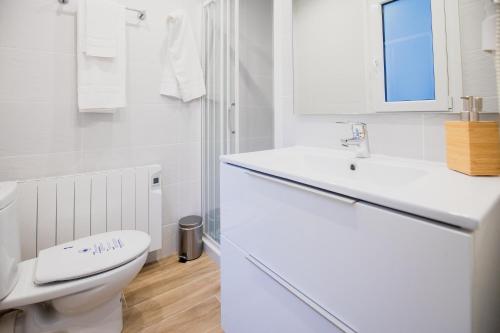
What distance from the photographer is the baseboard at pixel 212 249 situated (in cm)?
182

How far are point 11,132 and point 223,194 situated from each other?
1.21m

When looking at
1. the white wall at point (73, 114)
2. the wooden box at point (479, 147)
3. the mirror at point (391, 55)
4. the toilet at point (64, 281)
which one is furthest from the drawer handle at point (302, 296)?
the white wall at point (73, 114)

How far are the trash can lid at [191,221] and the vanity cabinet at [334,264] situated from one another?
0.85 metres

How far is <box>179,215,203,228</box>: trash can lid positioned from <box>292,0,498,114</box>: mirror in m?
1.13

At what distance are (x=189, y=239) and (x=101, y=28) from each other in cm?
144

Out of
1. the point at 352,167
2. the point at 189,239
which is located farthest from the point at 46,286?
the point at 352,167

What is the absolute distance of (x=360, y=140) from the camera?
1.01 meters

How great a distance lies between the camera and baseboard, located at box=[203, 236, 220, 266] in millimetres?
1822

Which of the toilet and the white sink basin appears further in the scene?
the toilet

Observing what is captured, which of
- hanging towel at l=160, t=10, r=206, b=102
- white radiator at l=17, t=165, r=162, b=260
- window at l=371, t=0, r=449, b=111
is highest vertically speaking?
hanging towel at l=160, t=10, r=206, b=102

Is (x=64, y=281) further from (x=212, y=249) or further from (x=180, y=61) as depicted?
(x=180, y=61)

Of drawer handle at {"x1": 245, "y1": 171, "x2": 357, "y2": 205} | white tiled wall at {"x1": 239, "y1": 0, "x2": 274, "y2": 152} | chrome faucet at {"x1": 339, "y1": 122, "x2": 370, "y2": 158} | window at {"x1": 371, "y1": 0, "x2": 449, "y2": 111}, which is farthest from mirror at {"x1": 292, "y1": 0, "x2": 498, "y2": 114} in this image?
drawer handle at {"x1": 245, "y1": 171, "x2": 357, "y2": 205}

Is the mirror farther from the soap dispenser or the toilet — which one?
the toilet

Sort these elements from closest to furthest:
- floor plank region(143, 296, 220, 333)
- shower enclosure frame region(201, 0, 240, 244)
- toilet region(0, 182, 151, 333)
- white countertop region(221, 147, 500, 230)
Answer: white countertop region(221, 147, 500, 230) → toilet region(0, 182, 151, 333) → floor plank region(143, 296, 220, 333) → shower enclosure frame region(201, 0, 240, 244)
